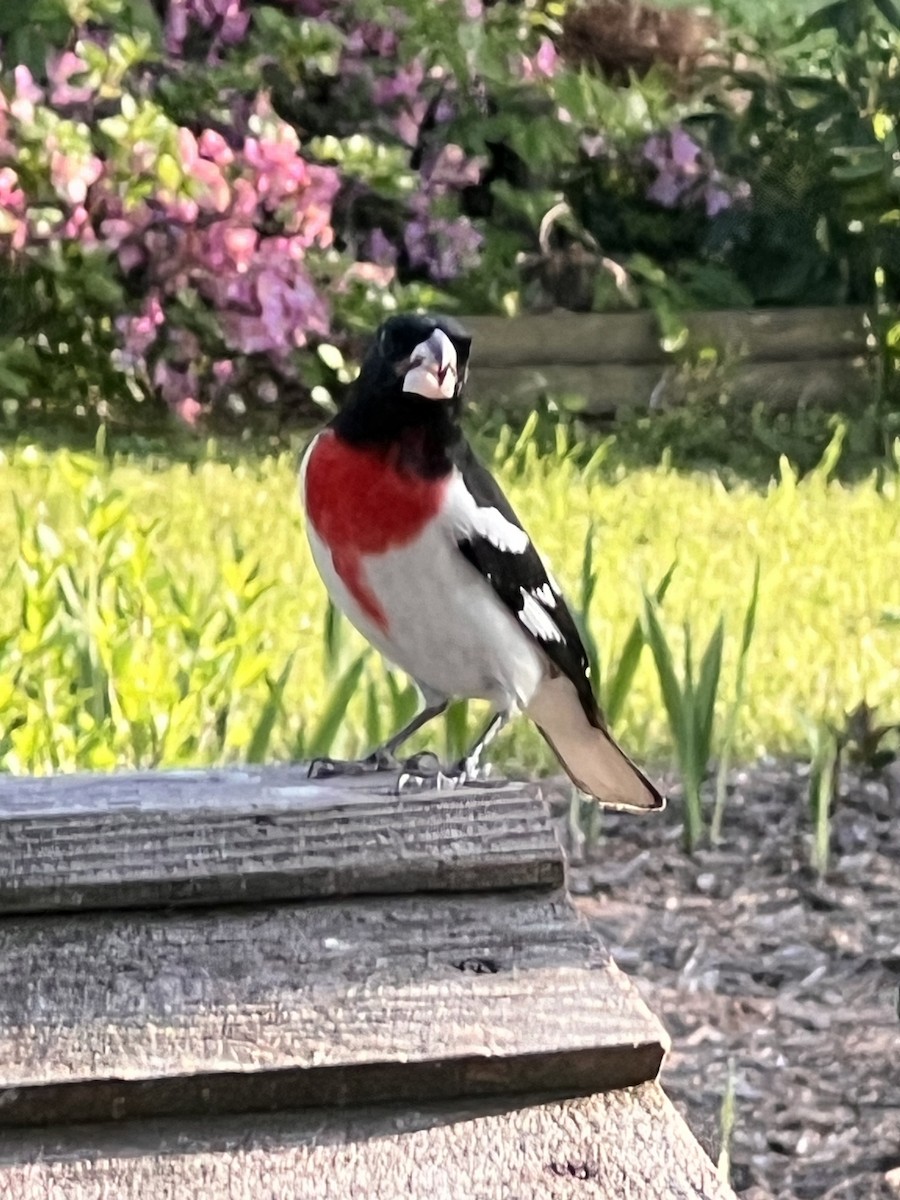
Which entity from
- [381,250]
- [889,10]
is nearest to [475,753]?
[889,10]

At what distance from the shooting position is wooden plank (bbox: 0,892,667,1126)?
3.07ft

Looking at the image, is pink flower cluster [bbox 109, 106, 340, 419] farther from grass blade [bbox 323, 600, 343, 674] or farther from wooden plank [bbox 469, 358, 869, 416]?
grass blade [bbox 323, 600, 343, 674]

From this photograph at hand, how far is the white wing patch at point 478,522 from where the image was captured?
1.67m

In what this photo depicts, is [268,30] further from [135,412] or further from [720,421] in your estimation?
[720,421]

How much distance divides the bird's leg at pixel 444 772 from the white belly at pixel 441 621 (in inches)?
1.7

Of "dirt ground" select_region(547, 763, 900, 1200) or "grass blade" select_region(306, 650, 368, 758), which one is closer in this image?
"dirt ground" select_region(547, 763, 900, 1200)

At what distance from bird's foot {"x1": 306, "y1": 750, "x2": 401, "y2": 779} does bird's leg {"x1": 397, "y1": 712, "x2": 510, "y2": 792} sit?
1.4 inches

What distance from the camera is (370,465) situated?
64.9 inches

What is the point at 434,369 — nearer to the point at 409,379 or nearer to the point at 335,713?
the point at 409,379

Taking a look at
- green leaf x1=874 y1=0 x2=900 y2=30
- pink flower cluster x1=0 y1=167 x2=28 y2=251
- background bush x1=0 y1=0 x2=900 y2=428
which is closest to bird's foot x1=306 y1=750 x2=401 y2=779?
background bush x1=0 y1=0 x2=900 y2=428

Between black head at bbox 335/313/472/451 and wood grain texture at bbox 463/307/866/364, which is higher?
black head at bbox 335/313/472/451

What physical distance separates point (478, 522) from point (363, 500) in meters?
0.12

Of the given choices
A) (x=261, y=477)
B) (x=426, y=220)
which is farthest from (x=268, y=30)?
(x=261, y=477)

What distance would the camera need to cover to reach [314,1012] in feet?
3.25
